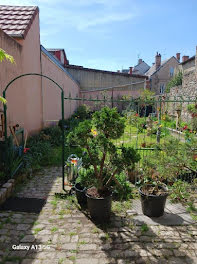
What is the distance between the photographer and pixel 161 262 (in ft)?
7.96

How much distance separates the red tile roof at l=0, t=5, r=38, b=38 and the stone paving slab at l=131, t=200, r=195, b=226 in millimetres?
6112

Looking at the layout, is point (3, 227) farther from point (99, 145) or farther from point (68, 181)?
point (99, 145)

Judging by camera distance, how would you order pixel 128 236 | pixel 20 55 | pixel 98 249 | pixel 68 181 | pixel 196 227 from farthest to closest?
pixel 20 55 < pixel 68 181 < pixel 196 227 < pixel 128 236 < pixel 98 249

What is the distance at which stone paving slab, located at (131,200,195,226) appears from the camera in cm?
325

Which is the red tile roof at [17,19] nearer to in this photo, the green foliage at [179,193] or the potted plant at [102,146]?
the potted plant at [102,146]

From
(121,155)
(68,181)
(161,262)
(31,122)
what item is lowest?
(161,262)

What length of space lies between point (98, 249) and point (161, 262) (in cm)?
83

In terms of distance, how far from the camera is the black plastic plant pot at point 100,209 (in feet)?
10.2

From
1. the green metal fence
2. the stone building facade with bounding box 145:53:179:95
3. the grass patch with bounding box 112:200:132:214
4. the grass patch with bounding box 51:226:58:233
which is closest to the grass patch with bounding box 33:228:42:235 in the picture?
the grass patch with bounding box 51:226:58:233

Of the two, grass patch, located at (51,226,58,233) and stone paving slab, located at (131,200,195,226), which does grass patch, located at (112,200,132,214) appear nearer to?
stone paving slab, located at (131,200,195,226)

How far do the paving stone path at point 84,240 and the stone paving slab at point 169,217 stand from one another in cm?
9

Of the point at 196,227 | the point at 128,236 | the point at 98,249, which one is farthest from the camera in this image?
the point at 196,227

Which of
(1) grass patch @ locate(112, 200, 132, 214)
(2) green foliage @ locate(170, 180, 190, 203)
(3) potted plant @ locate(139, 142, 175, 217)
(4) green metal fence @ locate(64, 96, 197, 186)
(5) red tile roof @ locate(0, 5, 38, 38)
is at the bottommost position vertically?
(1) grass patch @ locate(112, 200, 132, 214)

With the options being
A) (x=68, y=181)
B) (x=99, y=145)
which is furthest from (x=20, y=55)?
(x=99, y=145)
